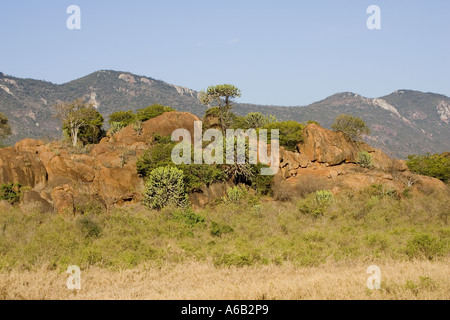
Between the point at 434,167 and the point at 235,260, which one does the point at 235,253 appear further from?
the point at 434,167

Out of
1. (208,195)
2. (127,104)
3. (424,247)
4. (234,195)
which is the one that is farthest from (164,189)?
(127,104)

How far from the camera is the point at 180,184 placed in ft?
104

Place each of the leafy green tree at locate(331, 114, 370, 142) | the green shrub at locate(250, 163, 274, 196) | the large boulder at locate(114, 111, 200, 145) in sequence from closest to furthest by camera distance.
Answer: the green shrub at locate(250, 163, 274, 196) < the large boulder at locate(114, 111, 200, 145) < the leafy green tree at locate(331, 114, 370, 142)

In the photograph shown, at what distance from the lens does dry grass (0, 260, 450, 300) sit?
11.2 m

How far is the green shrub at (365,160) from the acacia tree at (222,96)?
14.2 meters

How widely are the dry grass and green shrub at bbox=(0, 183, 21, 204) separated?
15.9 m

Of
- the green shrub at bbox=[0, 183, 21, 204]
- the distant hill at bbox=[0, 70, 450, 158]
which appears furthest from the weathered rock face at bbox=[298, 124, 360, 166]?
the distant hill at bbox=[0, 70, 450, 158]

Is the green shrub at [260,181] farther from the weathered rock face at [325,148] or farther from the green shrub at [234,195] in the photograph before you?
the weathered rock face at [325,148]

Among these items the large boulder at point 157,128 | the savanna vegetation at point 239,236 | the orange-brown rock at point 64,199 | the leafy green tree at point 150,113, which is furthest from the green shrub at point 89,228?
the leafy green tree at point 150,113

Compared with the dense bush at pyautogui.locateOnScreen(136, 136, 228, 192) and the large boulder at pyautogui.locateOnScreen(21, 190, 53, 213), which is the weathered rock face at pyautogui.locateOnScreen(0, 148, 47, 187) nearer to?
the large boulder at pyautogui.locateOnScreen(21, 190, 53, 213)

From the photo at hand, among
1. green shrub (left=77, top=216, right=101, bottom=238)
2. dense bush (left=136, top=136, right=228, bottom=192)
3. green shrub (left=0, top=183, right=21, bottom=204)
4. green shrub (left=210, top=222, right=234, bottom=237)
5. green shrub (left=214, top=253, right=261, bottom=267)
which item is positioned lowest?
green shrub (left=210, top=222, right=234, bottom=237)
